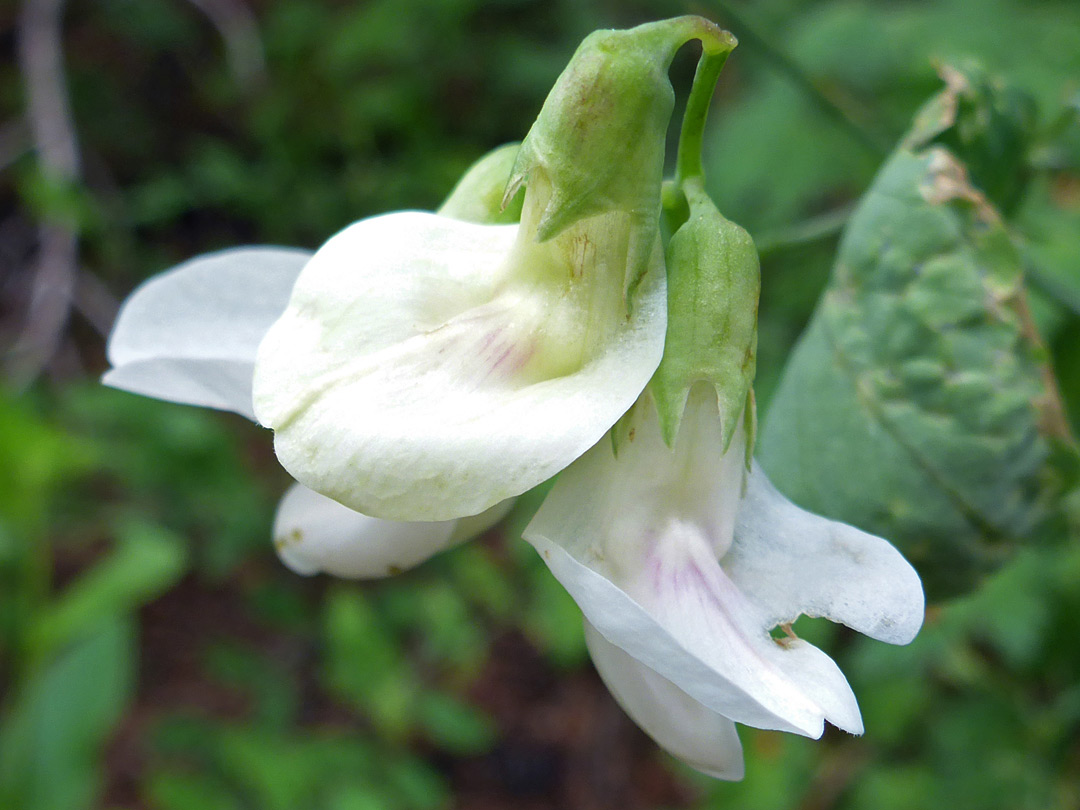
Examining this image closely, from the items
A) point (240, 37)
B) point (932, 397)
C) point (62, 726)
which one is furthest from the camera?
point (240, 37)

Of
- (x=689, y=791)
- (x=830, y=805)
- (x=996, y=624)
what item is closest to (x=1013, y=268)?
(x=996, y=624)

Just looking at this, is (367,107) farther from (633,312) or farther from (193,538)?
(633,312)

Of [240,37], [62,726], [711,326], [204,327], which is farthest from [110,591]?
[240,37]

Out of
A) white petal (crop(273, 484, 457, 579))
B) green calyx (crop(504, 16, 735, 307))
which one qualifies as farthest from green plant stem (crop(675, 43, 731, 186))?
white petal (crop(273, 484, 457, 579))

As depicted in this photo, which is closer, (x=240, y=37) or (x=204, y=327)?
(x=204, y=327)

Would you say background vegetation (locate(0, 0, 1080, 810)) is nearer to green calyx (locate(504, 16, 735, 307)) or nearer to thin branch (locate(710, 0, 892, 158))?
thin branch (locate(710, 0, 892, 158))

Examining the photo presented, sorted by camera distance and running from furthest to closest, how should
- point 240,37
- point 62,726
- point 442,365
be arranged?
1. point 240,37
2. point 62,726
3. point 442,365

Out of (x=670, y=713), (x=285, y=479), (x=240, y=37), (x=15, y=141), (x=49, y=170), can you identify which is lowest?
(x=285, y=479)

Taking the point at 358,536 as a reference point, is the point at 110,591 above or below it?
below

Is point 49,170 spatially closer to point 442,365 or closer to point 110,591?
point 110,591
